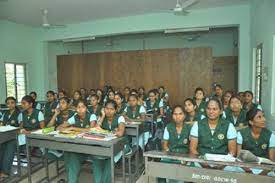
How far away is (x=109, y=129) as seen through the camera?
3170mm

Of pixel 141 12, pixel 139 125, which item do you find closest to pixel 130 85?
pixel 141 12

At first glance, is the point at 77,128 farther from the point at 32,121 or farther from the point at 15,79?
→ the point at 15,79

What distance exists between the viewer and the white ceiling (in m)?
5.57

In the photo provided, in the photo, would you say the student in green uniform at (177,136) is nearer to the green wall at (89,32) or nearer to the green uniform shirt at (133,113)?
the green uniform shirt at (133,113)

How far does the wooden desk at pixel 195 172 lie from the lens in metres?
1.82

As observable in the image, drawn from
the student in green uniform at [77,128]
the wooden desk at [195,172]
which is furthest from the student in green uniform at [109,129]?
the wooden desk at [195,172]

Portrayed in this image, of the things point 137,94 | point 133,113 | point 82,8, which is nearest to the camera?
point 133,113

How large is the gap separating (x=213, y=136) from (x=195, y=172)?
23.5 inches

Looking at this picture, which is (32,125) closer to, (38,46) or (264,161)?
(264,161)

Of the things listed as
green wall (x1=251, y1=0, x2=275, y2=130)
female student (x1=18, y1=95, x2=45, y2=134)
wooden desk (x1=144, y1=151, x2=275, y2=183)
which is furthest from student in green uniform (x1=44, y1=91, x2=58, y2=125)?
green wall (x1=251, y1=0, x2=275, y2=130)

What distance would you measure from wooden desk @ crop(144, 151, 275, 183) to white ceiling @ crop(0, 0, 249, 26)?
14.3 ft

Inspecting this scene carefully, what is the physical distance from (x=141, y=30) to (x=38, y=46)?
11.9 ft

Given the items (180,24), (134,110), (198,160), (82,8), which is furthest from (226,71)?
(198,160)

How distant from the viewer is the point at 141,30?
6.91 meters
